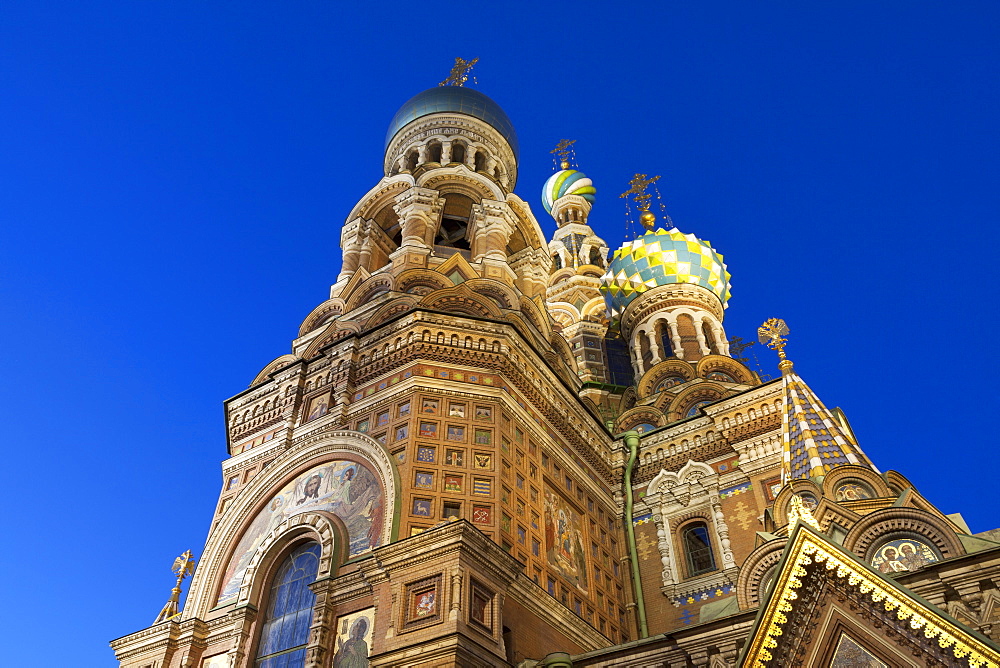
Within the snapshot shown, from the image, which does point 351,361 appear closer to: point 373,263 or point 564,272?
point 373,263

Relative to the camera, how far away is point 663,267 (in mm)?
21625

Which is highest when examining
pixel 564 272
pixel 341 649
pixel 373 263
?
pixel 564 272

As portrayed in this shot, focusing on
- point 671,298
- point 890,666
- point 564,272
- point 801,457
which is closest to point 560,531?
point 801,457

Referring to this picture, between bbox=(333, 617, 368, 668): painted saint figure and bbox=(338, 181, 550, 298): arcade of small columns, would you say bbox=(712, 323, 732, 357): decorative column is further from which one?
bbox=(333, 617, 368, 668): painted saint figure

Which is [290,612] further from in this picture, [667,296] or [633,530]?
[667,296]

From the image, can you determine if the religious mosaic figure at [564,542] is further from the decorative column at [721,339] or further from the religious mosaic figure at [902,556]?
the decorative column at [721,339]

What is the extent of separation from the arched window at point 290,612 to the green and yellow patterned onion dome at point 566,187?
23.7m

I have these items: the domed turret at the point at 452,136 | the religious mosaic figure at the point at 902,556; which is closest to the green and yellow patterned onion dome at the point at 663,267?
the domed turret at the point at 452,136

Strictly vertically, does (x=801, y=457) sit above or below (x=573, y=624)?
above

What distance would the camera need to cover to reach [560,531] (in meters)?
12.0

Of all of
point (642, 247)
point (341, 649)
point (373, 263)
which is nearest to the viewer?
point (341, 649)

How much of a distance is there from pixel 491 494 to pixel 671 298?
447 inches

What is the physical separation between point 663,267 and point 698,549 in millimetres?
9435

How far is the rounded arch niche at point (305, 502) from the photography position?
10.5m
